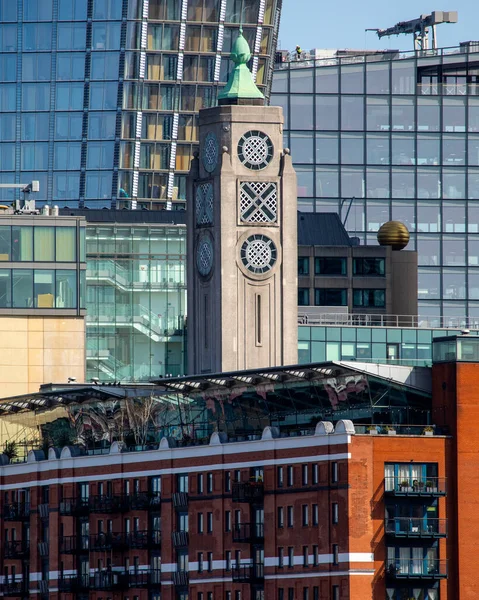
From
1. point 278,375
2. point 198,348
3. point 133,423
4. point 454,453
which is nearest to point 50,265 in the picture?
point 198,348

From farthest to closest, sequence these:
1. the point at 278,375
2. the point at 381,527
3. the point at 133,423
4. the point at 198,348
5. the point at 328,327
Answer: the point at 328,327 → the point at 198,348 → the point at 133,423 → the point at 278,375 → the point at 381,527

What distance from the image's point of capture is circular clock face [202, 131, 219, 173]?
6944 inches

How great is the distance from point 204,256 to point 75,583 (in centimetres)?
2822

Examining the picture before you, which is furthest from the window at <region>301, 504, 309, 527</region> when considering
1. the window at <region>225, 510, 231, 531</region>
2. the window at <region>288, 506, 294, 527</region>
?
the window at <region>225, 510, 231, 531</region>

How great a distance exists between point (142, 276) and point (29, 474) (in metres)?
32.5

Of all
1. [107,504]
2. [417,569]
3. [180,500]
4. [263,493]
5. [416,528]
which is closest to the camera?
[417,569]

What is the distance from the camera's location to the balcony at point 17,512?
6526 inches

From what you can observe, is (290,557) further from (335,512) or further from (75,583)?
(75,583)

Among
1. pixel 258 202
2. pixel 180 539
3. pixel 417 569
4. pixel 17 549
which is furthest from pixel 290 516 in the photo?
pixel 258 202

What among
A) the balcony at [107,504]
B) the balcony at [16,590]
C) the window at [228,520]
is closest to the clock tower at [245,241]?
the balcony at [107,504]

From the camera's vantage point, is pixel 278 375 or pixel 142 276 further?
pixel 142 276

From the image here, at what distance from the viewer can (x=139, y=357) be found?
194m

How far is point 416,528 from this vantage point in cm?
14000

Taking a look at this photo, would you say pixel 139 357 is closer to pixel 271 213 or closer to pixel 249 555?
pixel 271 213
